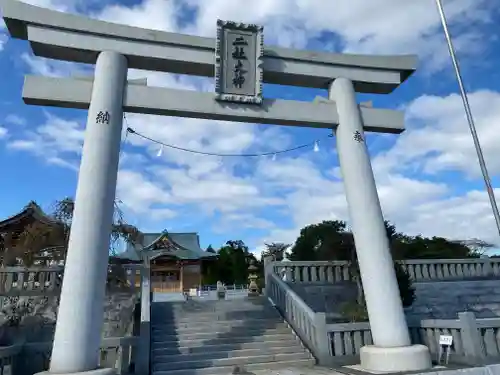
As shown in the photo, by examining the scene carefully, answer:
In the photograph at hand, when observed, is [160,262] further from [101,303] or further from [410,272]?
[101,303]

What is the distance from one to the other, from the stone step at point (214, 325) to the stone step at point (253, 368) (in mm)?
1470

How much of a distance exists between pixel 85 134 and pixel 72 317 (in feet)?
9.29

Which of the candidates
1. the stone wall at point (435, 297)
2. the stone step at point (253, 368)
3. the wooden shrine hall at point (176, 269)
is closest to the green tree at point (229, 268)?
the wooden shrine hall at point (176, 269)

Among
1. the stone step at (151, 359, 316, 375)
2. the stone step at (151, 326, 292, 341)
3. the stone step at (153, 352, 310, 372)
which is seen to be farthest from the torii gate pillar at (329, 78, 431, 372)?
the stone step at (151, 326, 292, 341)

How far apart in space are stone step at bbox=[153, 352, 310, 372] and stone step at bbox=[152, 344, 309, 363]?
0.39ft

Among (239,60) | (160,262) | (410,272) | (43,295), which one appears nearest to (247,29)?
(239,60)

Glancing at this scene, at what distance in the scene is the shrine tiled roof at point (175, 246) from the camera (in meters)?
28.3

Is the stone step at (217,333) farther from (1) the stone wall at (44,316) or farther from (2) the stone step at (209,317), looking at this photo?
(1) the stone wall at (44,316)

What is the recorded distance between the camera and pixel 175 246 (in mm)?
30891

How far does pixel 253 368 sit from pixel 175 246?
24669 millimetres

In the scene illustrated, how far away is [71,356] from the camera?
17.3 feet

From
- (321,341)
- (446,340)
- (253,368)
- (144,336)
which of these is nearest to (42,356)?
(144,336)

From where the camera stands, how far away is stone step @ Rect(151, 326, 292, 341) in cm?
789

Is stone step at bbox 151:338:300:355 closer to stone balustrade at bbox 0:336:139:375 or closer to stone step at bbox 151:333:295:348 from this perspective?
stone step at bbox 151:333:295:348
